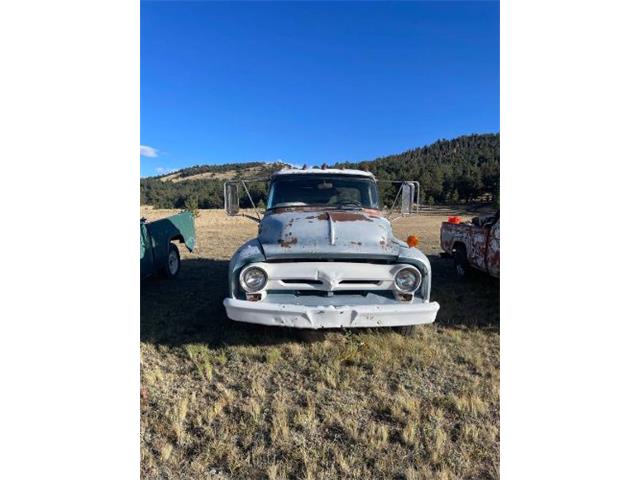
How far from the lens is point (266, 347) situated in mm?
3629

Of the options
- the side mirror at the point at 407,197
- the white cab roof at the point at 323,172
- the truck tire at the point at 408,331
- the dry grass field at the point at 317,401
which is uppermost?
the white cab roof at the point at 323,172

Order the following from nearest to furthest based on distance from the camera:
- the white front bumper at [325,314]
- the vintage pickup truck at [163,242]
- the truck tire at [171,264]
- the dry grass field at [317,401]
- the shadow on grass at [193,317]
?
1. the dry grass field at [317,401]
2. the white front bumper at [325,314]
3. the shadow on grass at [193,317]
4. the vintage pickup truck at [163,242]
5. the truck tire at [171,264]

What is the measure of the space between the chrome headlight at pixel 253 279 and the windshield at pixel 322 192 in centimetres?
157

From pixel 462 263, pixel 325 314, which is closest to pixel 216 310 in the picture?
pixel 325 314

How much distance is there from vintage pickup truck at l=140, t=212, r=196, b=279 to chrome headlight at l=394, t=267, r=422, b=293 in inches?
163

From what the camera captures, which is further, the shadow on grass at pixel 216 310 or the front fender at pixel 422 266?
the shadow on grass at pixel 216 310

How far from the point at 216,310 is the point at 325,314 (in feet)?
8.01

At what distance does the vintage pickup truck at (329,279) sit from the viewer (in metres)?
3.09

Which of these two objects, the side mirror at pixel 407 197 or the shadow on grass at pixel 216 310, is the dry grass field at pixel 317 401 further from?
the side mirror at pixel 407 197

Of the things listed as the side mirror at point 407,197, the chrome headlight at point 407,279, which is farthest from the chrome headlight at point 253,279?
the side mirror at point 407,197

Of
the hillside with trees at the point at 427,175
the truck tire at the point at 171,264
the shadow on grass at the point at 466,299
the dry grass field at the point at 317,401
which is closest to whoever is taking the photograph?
the dry grass field at the point at 317,401

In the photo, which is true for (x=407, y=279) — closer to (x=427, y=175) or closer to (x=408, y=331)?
(x=408, y=331)

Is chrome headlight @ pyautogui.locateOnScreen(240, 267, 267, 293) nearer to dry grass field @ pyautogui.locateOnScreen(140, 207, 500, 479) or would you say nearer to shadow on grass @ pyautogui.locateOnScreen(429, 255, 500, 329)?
dry grass field @ pyautogui.locateOnScreen(140, 207, 500, 479)

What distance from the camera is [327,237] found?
3479 millimetres
